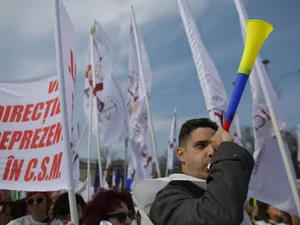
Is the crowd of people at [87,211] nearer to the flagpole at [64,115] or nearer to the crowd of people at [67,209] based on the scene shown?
the crowd of people at [67,209]

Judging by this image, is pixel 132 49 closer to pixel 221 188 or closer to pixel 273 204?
pixel 273 204

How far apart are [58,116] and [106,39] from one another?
27.2ft

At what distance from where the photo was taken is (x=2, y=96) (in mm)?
3791

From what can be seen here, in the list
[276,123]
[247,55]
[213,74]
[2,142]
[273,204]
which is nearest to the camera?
[247,55]

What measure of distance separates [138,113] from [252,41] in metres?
7.44

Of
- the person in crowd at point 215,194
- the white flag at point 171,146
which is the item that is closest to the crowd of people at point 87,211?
the person in crowd at point 215,194

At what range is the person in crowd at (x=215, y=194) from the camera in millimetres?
1318

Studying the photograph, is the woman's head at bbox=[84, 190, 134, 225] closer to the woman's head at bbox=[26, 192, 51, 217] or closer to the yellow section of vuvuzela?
the woman's head at bbox=[26, 192, 51, 217]

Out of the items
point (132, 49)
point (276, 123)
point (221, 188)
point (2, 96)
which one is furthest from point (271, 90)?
point (132, 49)

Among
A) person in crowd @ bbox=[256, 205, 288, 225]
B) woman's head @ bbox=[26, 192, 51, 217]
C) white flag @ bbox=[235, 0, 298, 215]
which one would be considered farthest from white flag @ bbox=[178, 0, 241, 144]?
woman's head @ bbox=[26, 192, 51, 217]

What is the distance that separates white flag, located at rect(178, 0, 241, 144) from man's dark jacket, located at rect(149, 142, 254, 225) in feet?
12.5

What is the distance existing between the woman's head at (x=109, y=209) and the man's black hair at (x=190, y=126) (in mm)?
1545

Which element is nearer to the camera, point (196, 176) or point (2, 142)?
point (196, 176)

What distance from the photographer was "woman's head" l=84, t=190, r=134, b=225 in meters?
3.20
